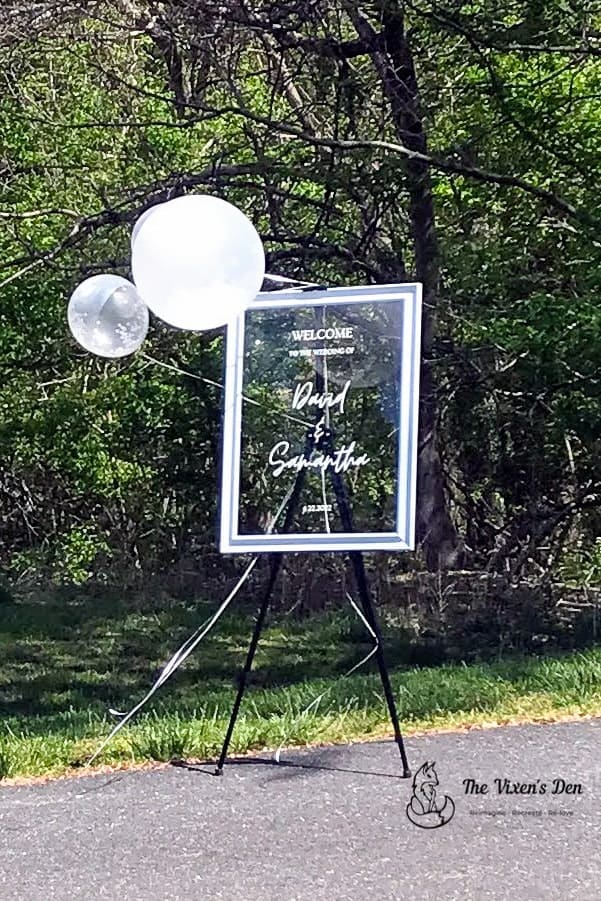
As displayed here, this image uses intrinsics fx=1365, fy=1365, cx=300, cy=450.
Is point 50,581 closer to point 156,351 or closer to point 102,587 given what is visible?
point 102,587

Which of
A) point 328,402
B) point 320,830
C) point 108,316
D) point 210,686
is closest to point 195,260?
point 328,402

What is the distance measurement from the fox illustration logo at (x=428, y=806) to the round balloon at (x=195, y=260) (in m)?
2.24

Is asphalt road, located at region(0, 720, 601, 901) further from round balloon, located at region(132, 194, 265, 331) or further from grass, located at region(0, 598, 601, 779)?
round balloon, located at region(132, 194, 265, 331)

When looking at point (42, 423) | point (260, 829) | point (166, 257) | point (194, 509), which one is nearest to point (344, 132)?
point (42, 423)

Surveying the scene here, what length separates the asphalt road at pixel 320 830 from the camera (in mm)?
4840

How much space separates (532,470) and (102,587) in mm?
5596

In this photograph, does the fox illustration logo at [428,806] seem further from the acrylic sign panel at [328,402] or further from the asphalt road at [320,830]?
the acrylic sign panel at [328,402]

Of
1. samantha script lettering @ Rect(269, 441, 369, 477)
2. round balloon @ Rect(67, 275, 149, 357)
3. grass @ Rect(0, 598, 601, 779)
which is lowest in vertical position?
grass @ Rect(0, 598, 601, 779)

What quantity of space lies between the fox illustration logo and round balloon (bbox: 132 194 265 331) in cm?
224

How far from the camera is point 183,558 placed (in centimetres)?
1722

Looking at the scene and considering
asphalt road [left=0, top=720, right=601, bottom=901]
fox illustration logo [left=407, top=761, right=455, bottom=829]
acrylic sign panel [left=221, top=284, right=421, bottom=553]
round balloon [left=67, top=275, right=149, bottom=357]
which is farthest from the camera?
round balloon [left=67, top=275, right=149, bottom=357]

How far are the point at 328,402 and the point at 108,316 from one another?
1.24 m

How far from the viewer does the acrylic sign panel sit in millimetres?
6180

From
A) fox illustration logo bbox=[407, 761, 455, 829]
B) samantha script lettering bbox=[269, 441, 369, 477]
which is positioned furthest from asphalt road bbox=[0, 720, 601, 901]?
samantha script lettering bbox=[269, 441, 369, 477]
